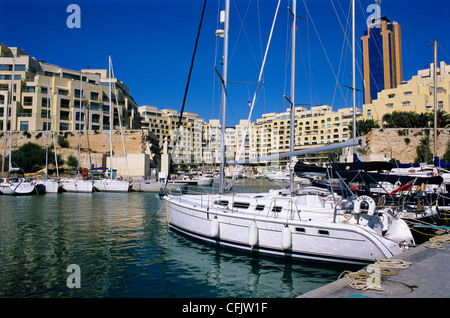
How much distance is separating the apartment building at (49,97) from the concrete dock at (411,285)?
200ft

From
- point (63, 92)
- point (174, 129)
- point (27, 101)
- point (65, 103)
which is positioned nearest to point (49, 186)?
point (65, 103)

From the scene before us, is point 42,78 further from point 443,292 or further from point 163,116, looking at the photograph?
point 443,292

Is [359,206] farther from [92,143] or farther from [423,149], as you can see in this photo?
[92,143]

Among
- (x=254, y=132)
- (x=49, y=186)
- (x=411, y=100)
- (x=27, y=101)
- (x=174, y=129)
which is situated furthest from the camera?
(x=174, y=129)

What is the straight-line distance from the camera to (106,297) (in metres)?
7.33

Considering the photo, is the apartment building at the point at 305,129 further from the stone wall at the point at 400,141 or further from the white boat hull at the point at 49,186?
the white boat hull at the point at 49,186

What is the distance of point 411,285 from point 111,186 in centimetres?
3876

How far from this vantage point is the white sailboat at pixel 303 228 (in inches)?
345

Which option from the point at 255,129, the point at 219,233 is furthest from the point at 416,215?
the point at 255,129

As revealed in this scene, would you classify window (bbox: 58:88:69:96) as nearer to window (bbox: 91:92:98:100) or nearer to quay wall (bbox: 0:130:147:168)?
window (bbox: 91:92:98:100)

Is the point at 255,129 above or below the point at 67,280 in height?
above

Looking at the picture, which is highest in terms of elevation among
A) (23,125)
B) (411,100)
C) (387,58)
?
(387,58)

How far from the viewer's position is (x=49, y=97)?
6250 centimetres
